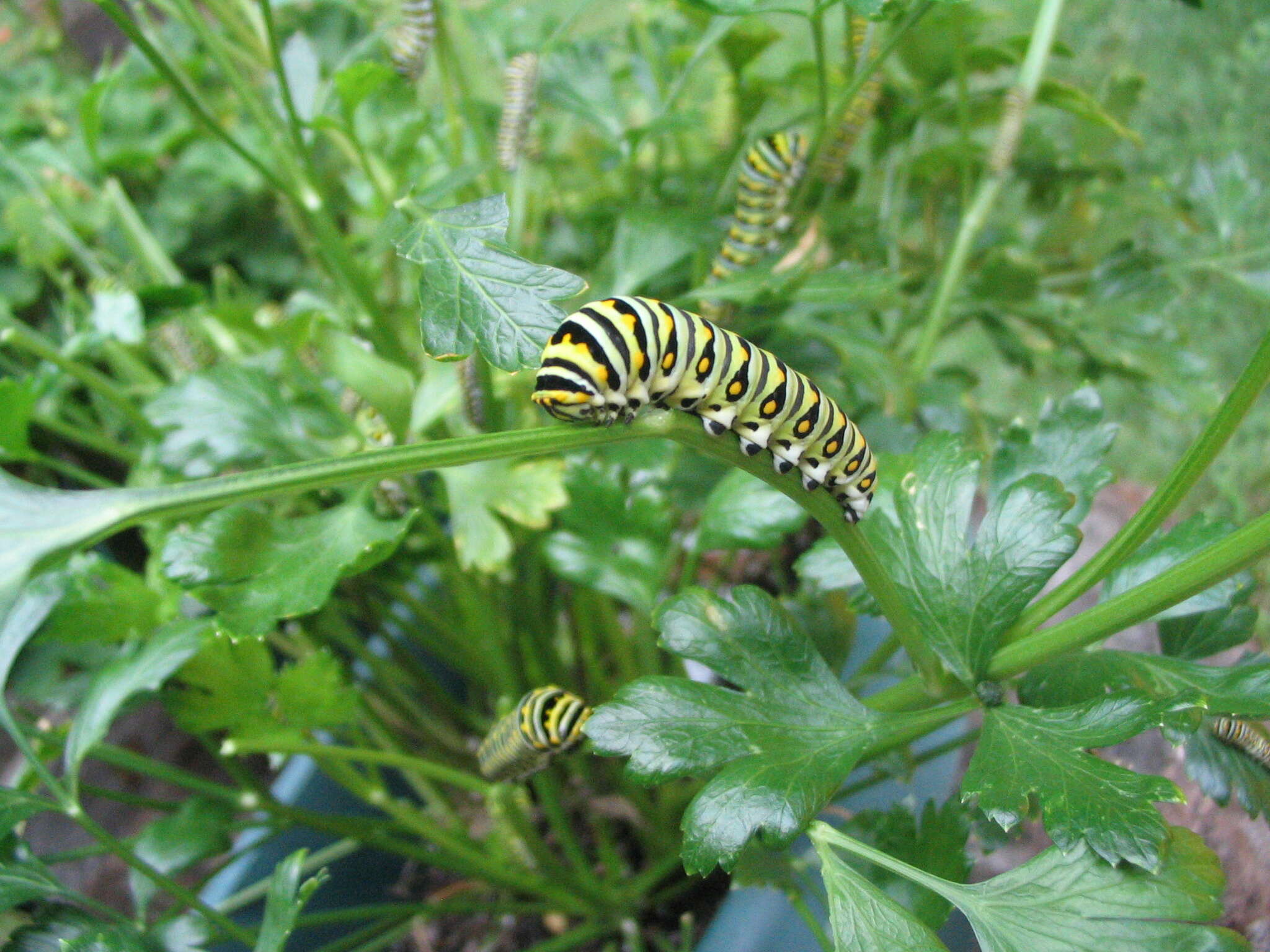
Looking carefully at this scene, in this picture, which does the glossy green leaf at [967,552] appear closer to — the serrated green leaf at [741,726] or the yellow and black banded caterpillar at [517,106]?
the serrated green leaf at [741,726]

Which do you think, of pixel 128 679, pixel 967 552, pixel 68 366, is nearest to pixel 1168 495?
pixel 967 552

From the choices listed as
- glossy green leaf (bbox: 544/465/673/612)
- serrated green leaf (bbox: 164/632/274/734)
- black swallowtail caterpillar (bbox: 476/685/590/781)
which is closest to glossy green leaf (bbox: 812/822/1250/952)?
black swallowtail caterpillar (bbox: 476/685/590/781)

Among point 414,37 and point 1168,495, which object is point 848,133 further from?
point 1168,495

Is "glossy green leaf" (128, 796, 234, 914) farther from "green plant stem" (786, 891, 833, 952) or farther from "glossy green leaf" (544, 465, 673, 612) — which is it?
"green plant stem" (786, 891, 833, 952)

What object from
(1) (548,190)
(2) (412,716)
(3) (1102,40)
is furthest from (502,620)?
(3) (1102,40)

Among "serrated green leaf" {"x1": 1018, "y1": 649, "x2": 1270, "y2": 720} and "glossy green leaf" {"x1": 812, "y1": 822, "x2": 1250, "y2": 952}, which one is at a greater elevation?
"serrated green leaf" {"x1": 1018, "y1": 649, "x2": 1270, "y2": 720}
